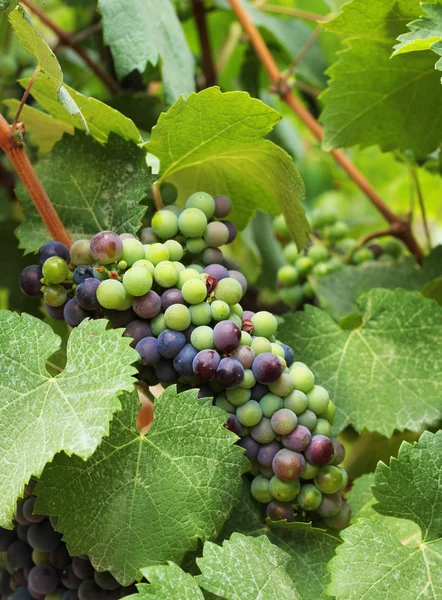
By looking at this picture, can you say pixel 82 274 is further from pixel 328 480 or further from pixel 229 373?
pixel 328 480

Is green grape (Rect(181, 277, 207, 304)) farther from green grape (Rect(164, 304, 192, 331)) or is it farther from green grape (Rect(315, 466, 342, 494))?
green grape (Rect(315, 466, 342, 494))

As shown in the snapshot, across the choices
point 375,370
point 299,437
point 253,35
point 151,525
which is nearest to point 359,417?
point 375,370

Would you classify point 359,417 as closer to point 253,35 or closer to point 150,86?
point 253,35

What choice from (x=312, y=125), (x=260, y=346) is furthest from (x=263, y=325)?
(x=312, y=125)

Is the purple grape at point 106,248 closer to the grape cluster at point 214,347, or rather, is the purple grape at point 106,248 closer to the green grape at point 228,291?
the grape cluster at point 214,347

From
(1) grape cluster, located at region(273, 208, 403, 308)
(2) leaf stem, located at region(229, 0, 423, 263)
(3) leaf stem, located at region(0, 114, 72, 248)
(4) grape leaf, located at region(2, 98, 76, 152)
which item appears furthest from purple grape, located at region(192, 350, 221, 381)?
→ (2) leaf stem, located at region(229, 0, 423, 263)

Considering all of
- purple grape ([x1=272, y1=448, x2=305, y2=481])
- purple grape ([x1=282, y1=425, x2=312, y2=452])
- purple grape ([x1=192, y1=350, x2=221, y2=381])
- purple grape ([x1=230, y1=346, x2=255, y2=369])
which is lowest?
purple grape ([x1=272, y1=448, x2=305, y2=481])
